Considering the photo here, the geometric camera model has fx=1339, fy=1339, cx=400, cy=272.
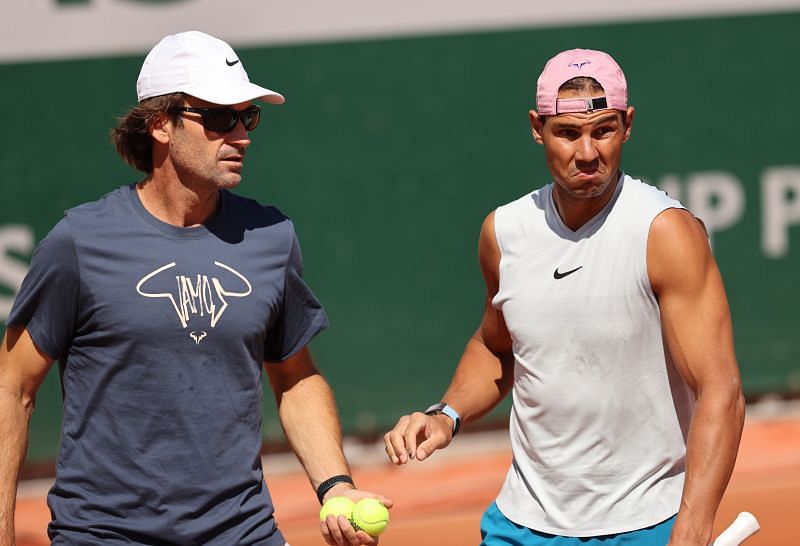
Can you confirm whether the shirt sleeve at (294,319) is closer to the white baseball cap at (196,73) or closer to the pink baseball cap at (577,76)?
the white baseball cap at (196,73)

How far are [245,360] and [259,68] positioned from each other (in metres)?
4.32

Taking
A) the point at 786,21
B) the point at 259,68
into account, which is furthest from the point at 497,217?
the point at 786,21

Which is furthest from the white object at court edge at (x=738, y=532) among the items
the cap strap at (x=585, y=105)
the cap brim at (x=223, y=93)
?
the cap brim at (x=223, y=93)

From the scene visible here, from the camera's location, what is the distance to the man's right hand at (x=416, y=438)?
3857 millimetres

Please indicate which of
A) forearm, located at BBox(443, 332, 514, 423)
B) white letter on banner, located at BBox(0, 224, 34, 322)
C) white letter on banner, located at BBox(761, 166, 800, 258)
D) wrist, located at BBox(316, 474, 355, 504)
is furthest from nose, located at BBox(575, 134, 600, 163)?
white letter on banner, located at BBox(761, 166, 800, 258)

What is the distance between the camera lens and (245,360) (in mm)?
3779

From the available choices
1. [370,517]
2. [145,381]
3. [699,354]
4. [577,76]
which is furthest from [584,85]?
[145,381]

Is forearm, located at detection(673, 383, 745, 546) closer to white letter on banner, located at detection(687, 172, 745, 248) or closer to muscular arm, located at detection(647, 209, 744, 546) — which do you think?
muscular arm, located at detection(647, 209, 744, 546)

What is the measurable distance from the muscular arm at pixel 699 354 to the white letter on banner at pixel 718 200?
15.8 feet

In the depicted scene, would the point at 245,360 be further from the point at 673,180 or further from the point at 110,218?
the point at 673,180

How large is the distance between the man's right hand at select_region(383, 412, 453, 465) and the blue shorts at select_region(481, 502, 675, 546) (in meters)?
0.31

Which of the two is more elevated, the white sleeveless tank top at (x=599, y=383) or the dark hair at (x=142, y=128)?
the dark hair at (x=142, y=128)

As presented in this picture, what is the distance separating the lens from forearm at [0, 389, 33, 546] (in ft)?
11.7

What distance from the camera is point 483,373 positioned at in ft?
14.2
